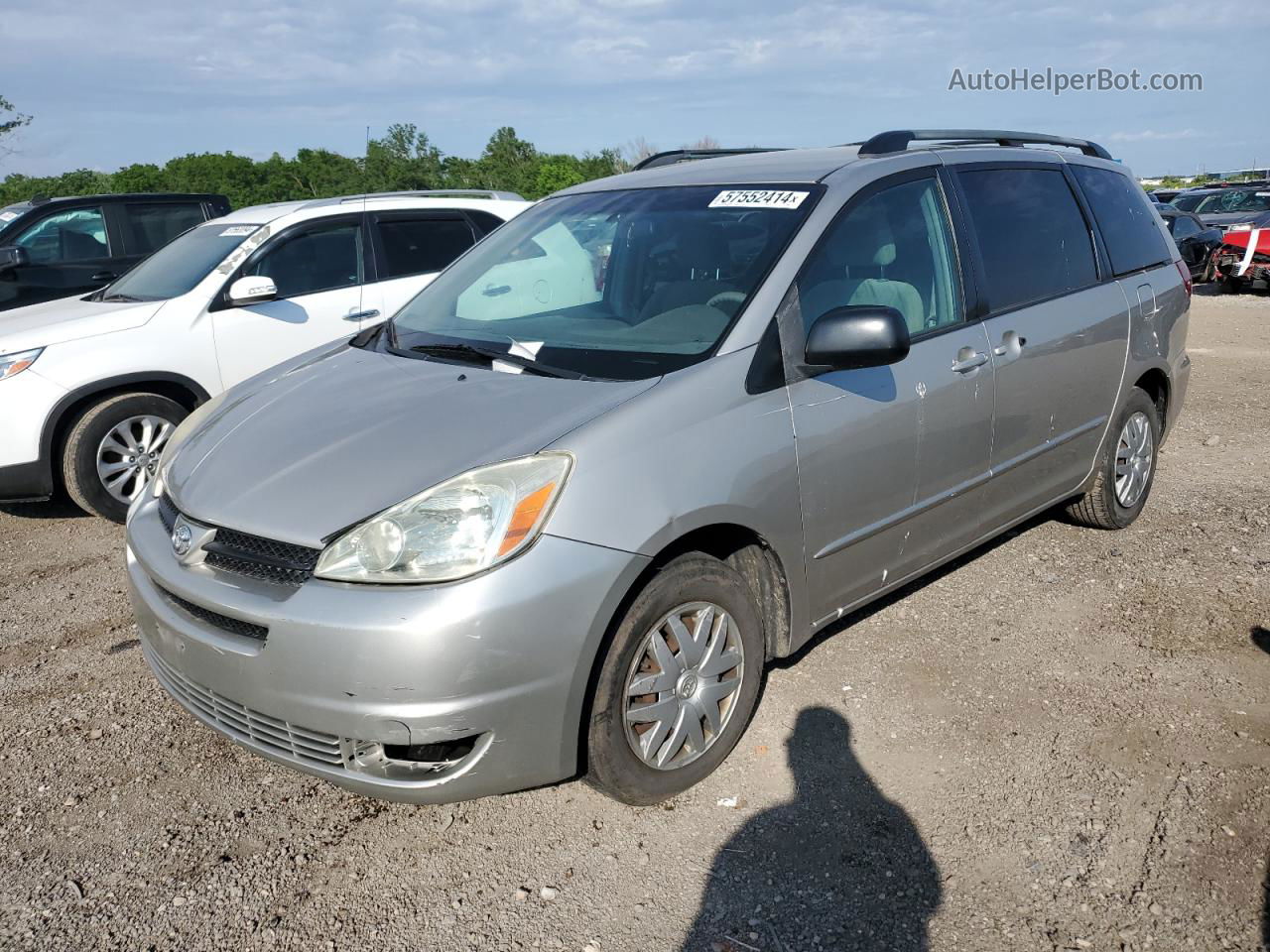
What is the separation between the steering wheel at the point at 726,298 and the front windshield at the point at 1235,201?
21398 millimetres

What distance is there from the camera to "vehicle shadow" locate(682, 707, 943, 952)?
99.5 inches

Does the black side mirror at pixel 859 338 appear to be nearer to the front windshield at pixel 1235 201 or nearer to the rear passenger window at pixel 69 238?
the rear passenger window at pixel 69 238

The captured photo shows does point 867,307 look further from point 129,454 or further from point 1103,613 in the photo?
point 129,454

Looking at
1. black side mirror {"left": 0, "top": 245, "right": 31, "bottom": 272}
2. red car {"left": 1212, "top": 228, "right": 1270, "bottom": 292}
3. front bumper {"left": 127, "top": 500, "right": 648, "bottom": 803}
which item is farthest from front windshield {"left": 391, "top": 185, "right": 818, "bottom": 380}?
red car {"left": 1212, "top": 228, "right": 1270, "bottom": 292}

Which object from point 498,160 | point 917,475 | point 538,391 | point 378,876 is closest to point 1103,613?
point 917,475


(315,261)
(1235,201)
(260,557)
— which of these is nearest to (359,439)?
(260,557)

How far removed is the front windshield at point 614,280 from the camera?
10.7 feet

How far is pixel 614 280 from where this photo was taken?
3.75 meters

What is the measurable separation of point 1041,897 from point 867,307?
5.49 ft

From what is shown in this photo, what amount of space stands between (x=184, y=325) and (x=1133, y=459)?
5220 millimetres

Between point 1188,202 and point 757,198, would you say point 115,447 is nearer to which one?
point 757,198

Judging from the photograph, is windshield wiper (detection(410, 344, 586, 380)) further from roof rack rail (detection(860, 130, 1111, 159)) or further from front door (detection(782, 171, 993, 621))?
roof rack rail (detection(860, 130, 1111, 159))

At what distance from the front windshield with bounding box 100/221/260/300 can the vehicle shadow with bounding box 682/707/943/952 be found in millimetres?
4947

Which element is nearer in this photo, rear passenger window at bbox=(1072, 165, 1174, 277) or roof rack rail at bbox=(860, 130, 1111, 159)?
roof rack rail at bbox=(860, 130, 1111, 159)
